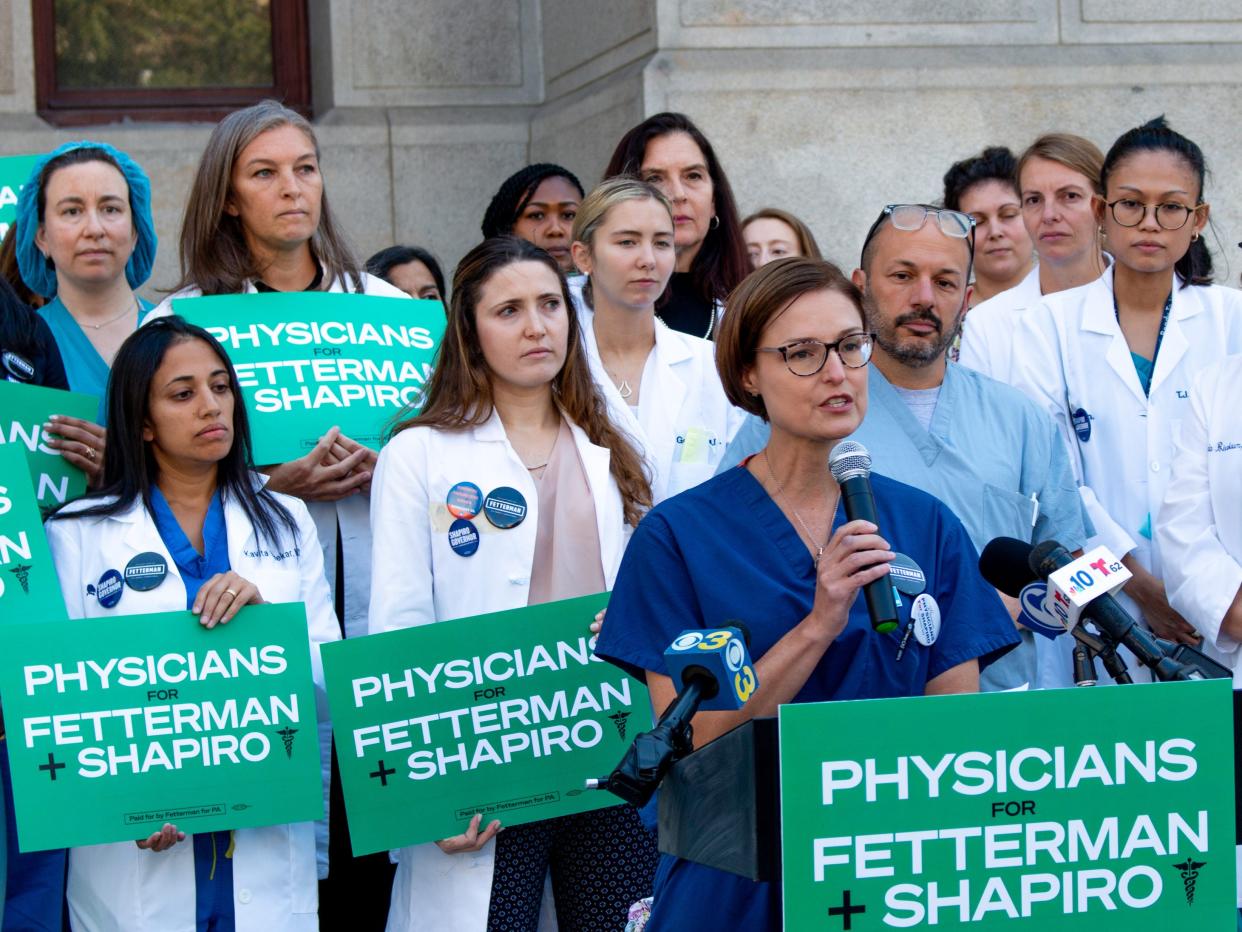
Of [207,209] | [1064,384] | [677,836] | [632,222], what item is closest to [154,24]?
[207,209]

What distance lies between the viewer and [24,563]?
182 inches

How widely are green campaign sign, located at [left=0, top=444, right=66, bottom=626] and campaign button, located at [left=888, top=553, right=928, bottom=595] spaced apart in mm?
2433

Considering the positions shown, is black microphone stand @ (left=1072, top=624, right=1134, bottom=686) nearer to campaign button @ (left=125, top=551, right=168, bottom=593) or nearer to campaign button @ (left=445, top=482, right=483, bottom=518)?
campaign button @ (left=445, top=482, right=483, bottom=518)

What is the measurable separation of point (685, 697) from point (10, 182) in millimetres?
4884

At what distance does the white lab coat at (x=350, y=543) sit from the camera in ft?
17.5

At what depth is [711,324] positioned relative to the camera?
6000mm

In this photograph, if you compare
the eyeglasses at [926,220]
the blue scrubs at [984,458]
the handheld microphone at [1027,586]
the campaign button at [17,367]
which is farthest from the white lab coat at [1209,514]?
the campaign button at [17,367]

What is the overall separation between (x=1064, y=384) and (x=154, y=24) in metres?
5.90

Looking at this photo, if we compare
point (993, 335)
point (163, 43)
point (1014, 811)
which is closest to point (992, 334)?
point (993, 335)

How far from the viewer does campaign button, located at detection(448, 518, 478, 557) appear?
473 centimetres

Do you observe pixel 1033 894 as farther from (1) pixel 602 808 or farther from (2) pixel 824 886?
(1) pixel 602 808

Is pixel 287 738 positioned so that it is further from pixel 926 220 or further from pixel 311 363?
pixel 926 220

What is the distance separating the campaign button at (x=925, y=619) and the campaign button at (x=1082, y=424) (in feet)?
7.10

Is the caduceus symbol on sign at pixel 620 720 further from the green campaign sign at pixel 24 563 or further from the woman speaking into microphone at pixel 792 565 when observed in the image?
the green campaign sign at pixel 24 563
